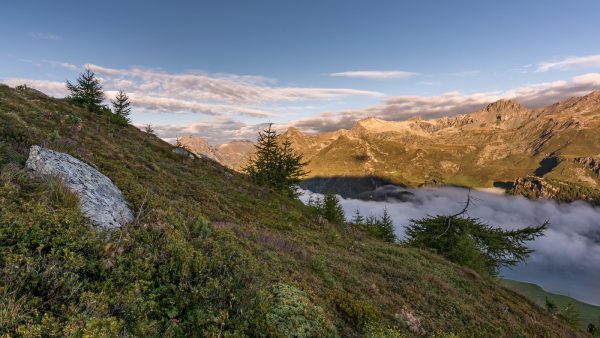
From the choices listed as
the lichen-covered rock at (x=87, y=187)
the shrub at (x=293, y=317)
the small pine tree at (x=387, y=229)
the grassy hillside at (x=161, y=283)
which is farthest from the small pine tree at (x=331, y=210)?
the lichen-covered rock at (x=87, y=187)

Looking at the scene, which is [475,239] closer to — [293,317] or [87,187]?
[293,317]

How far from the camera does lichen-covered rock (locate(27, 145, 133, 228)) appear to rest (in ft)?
24.6

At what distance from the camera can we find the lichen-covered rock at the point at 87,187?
7492 mm

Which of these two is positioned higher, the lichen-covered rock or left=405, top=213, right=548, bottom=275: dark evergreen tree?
the lichen-covered rock

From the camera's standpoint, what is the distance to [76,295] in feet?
15.3

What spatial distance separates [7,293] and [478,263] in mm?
39416

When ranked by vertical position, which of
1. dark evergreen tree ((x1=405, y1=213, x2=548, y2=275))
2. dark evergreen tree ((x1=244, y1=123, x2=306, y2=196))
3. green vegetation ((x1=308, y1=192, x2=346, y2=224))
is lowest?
dark evergreen tree ((x1=405, y1=213, x2=548, y2=275))

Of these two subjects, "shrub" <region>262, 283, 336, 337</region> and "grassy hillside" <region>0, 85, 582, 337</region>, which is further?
"shrub" <region>262, 283, 336, 337</region>

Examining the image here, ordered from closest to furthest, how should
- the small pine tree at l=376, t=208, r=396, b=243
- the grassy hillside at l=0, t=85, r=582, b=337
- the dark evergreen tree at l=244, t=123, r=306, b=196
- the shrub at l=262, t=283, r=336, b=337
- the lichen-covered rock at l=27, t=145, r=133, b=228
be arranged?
the grassy hillside at l=0, t=85, r=582, b=337, the shrub at l=262, t=283, r=336, b=337, the lichen-covered rock at l=27, t=145, r=133, b=228, the dark evergreen tree at l=244, t=123, r=306, b=196, the small pine tree at l=376, t=208, r=396, b=243

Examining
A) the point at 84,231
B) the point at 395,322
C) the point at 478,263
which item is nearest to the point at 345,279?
the point at 395,322

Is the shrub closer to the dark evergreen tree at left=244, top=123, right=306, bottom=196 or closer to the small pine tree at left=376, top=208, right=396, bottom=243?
the dark evergreen tree at left=244, top=123, right=306, bottom=196

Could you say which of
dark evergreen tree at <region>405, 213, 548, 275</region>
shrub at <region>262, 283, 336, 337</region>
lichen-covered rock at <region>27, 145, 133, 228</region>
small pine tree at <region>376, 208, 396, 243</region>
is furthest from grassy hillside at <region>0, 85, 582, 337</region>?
small pine tree at <region>376, 208, 396, 243</region>

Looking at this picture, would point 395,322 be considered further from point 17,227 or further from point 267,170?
point 267,170

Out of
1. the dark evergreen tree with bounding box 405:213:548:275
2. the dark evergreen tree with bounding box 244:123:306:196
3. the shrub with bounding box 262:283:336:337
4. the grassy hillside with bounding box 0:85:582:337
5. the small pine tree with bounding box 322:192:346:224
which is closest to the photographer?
the grassy hillside with bounding box 0:85:582:337
